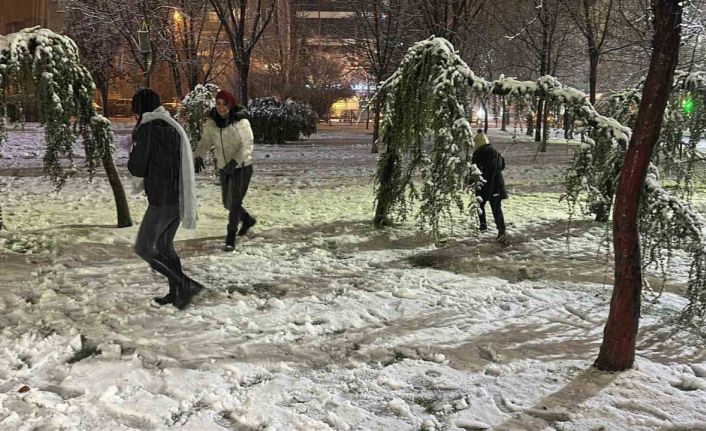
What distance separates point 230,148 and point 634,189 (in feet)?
14.7

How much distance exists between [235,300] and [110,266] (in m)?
1.77

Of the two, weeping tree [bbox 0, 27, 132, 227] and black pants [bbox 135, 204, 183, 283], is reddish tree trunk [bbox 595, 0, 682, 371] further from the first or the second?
weeping tree [bbox 0, 27, 132, 227]

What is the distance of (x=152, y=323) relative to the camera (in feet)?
13.8

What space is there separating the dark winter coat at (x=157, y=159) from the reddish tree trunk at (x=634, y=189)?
3317 mm

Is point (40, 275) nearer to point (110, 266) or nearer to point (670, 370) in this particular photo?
point (110, 266)

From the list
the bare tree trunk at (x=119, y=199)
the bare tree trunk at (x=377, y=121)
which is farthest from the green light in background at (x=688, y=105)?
the bare tree trunk at (x=119, y=199)

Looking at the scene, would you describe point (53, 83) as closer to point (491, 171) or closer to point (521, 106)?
point (521, 106)

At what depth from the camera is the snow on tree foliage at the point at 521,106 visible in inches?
169

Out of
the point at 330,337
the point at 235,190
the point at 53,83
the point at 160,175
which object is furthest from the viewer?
the point at 235,190

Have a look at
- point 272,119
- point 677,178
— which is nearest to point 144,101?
point 677,178

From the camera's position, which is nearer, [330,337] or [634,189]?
[634,189]

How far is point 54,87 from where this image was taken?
5.92 m

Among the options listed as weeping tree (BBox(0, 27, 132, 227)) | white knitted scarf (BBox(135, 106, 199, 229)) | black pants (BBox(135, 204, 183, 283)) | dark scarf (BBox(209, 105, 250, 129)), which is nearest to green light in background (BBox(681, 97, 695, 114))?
dark scarf (BBox(209, 105, 250, 129))

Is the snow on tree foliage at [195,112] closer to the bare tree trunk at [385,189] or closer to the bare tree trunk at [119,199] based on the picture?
the bare tree trunk at [119,199]
